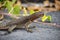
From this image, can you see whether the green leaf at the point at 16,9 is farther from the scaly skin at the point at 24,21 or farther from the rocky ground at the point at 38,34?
the rocky ground at the point at 38,34

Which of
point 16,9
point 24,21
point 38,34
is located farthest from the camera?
point 16,9

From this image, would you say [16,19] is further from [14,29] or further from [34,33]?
[34,33]

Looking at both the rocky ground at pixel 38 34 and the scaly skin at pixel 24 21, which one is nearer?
the rocky ground at pixel 38 34

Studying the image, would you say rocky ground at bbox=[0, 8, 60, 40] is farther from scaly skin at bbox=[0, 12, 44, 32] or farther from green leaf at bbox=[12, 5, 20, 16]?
green leaf at bbox=[12, 5, 20, 16]

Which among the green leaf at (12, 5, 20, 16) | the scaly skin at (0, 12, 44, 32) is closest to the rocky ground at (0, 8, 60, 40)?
the scaly skin at (0, 12, 44, 32)

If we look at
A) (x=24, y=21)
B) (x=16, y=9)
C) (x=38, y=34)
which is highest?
(x=16, y=9)

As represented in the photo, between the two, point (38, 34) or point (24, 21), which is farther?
point (24, 21)

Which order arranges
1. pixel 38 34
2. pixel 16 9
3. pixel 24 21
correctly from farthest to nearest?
pixel 16 9 < pixel 24 21 < pixel 38 34

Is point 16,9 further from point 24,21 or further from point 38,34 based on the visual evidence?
point 38,34

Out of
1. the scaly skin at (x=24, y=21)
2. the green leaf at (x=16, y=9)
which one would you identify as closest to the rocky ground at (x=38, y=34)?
the scaly skin at (x=24, y=21)

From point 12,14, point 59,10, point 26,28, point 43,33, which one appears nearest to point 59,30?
point 43,33

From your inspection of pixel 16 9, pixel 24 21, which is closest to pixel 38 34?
pixel 24 21
